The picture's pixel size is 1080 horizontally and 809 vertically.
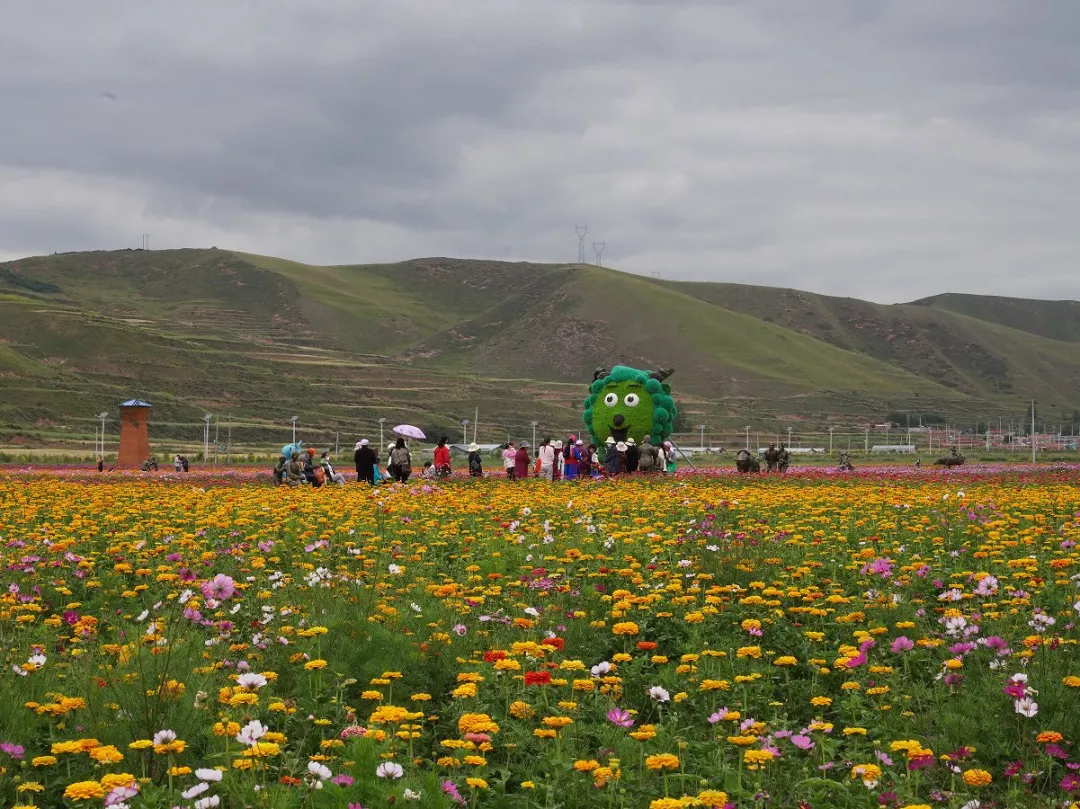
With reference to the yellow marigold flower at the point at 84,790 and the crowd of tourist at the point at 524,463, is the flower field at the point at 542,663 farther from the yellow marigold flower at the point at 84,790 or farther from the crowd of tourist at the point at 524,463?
the crowd of tourist at the point at 524,463

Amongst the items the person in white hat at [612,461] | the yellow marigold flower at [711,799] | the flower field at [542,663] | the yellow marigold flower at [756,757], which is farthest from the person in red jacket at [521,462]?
the yellow marigold flower at [711,799]

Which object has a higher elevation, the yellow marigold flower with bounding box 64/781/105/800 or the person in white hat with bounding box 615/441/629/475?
the person in white hat with bounding box 615/441/629/475

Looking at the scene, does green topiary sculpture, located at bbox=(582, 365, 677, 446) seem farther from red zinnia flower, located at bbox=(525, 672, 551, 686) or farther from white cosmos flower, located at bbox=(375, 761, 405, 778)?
white cosmos flower, located at bbox=(375, 761, 405, 778)

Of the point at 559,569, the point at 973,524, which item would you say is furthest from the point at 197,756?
the point at 973,524

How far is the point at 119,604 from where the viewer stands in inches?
373

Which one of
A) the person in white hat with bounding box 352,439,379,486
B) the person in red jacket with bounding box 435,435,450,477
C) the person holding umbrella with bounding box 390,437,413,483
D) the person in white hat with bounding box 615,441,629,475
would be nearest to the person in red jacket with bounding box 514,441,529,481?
the person in red jacket with bounding box 435,435,450,477

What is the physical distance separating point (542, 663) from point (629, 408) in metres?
26.2

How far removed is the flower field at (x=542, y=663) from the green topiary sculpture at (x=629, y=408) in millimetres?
19916

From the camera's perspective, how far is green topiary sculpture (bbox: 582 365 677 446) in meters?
32.7

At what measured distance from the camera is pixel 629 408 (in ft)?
108

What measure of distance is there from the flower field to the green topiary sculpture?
19.9 metres

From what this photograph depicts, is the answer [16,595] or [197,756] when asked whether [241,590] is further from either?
[197,756]

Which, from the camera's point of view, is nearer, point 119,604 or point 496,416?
point 119,604

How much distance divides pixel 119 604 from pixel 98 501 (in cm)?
469
